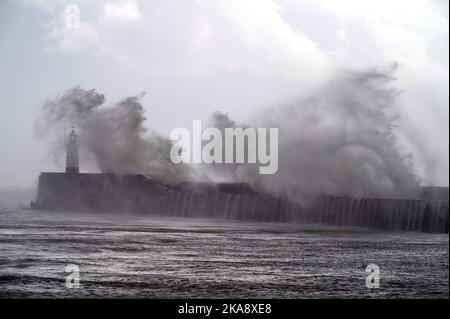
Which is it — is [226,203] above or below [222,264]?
above

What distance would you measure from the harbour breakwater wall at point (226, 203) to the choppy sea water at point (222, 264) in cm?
282

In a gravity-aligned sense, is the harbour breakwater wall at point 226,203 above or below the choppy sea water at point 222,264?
above

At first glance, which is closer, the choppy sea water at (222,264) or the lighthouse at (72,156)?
the choppy sea water at (222,264)

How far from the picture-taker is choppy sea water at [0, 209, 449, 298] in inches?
624

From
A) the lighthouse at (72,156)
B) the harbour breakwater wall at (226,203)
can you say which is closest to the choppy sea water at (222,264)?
the harbour breakwater wall at (226,203)

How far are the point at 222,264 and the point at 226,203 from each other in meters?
29.6

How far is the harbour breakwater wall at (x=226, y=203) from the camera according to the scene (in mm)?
35250

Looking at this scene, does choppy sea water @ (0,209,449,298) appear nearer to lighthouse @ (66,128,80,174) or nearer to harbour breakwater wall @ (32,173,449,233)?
harbour breakwater wall @ (32,173,449,233)

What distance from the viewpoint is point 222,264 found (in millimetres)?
20500

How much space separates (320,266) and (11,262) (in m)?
8.51

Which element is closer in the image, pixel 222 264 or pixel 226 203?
pixel 222 264

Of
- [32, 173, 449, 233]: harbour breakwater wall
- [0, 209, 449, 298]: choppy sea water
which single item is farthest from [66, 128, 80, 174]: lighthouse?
[0, 209, 449, 298]: choppy sea water

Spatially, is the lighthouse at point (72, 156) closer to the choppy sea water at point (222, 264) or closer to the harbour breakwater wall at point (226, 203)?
the harbour breakwater wall at point (226, 203)

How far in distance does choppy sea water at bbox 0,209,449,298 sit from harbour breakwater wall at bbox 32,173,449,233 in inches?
111
